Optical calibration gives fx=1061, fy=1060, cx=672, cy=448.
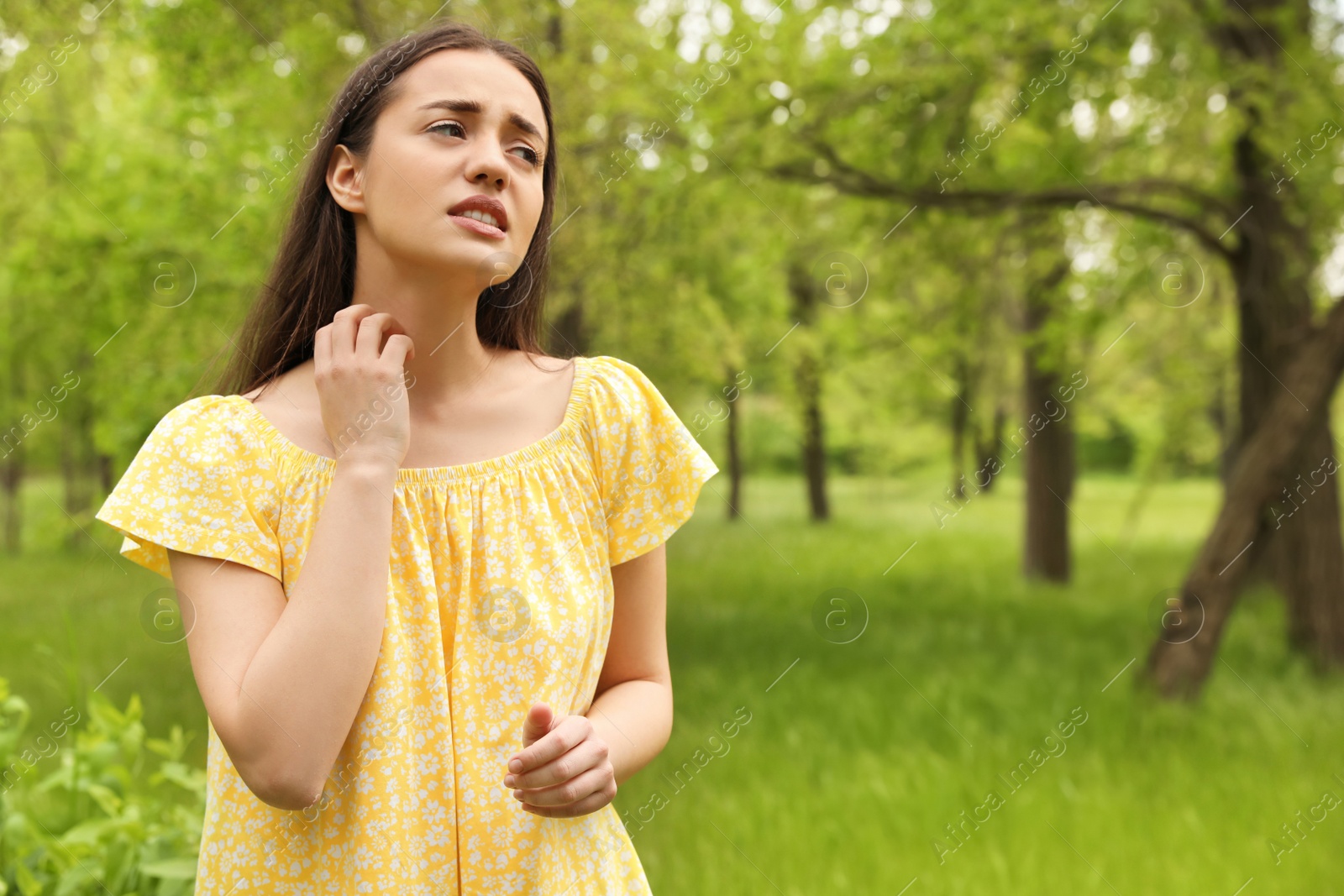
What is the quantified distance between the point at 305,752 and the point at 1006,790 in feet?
14.3

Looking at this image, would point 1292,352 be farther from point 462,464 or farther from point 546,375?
point 462,464

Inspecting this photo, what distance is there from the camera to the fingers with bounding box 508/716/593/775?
1109mm

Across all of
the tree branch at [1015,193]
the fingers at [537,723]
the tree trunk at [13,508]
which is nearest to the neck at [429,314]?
the fingers at [537,723]

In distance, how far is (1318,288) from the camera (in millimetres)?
7219

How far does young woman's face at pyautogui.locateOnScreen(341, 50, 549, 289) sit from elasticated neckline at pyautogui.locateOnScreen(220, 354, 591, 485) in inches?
8.1

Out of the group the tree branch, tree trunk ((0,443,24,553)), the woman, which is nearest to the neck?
the woman

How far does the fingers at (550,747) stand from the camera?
1.11m

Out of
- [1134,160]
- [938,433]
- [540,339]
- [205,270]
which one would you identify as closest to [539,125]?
[540,339]

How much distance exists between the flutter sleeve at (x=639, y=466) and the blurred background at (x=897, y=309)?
203 centimetres

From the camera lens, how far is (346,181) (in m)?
1.39

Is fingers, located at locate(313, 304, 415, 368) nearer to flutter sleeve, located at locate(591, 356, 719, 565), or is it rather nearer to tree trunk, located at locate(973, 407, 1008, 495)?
flutter sleeve, located at locate(591, 356, 719, 565)

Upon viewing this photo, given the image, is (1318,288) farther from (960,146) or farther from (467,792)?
(467,792)

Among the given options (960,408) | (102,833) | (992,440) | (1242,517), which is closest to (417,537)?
(102,833)

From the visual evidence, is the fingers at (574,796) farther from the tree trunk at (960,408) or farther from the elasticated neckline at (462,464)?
the tree trunk at (960,408)
